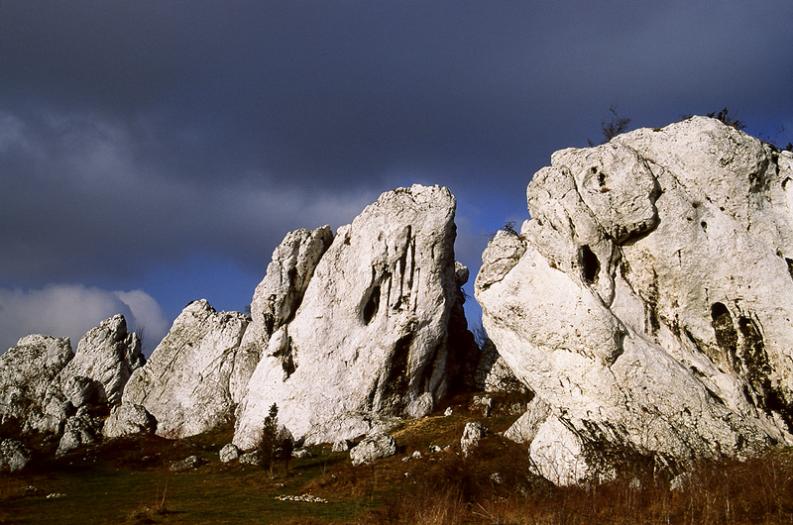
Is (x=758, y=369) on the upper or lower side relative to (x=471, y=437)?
upper

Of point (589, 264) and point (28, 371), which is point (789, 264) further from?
point (28, 371)

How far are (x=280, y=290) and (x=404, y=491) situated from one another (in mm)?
20749

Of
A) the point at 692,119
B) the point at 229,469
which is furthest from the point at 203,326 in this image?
the point at 692,119

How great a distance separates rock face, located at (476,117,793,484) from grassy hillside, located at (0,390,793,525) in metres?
1.85

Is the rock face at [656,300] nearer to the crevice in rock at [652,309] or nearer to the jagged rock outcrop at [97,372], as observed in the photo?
the crevice in rock at [652,309]

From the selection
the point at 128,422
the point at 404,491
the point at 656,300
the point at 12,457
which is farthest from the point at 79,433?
the point at 656,300

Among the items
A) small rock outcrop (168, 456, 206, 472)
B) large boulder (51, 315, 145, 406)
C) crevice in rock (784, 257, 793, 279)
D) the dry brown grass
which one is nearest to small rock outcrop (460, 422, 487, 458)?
the dry brown grass

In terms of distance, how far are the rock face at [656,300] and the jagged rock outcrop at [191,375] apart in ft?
76.9

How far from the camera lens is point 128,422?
38781 millimetres

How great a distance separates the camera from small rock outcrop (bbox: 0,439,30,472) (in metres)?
28.4

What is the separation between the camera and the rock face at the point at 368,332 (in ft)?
106

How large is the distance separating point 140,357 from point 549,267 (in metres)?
39.2

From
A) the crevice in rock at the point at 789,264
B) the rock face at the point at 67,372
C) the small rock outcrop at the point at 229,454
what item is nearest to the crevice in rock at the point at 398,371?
the small rock outcrop at the point at 229,454

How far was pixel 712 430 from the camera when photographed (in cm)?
1770
